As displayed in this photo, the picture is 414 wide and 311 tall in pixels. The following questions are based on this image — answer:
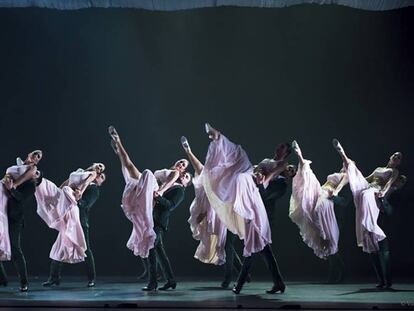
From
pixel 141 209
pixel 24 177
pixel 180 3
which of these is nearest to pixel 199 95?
pixel 180 3

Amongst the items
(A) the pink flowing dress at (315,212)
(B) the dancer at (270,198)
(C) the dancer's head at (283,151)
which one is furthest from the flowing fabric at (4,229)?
(A) the pink flowing dress at (315,212)

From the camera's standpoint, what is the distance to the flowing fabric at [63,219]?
8320mm

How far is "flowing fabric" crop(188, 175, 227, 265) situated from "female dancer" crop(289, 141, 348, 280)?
3.29 feet

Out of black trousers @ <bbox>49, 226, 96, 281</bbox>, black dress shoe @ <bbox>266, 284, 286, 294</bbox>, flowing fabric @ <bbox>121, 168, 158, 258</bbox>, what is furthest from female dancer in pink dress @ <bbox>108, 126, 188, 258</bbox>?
black dress shoe @ <bbox>266, 284, 286, 294</bbox>

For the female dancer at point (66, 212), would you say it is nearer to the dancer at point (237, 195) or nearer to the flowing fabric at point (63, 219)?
the flowing fabric at point (63, 219)

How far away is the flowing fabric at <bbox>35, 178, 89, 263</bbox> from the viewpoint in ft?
27.3

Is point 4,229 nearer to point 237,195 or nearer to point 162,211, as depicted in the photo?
point 162,211

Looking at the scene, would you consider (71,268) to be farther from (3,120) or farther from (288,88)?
(288,88)

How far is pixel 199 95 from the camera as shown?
34.6 ft

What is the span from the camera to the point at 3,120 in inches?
427

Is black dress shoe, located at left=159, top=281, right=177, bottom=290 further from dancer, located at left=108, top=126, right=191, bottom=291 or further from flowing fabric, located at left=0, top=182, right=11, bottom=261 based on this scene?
flowing fabric, located at left=0, top=182, right=11, bottom=261

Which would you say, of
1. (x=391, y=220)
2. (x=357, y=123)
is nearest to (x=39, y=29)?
(x=357, y=123)

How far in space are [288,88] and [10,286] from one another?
474 centimetres

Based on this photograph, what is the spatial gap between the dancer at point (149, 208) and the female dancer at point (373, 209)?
197cm
